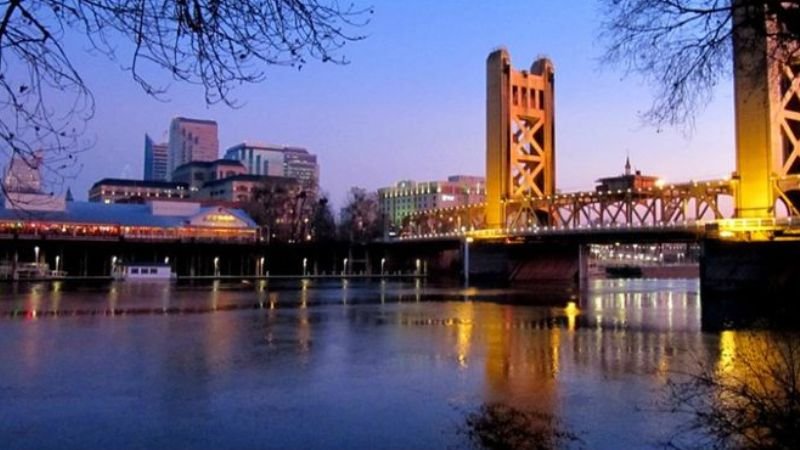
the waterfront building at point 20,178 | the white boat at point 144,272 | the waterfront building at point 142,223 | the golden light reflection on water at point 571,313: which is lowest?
the golden light reflection on water at point 571,313

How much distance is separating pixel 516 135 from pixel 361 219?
170 ft

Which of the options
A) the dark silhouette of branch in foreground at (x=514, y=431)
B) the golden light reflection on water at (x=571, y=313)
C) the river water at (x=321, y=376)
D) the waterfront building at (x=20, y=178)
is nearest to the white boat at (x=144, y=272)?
the river water at (x=321, y=376)

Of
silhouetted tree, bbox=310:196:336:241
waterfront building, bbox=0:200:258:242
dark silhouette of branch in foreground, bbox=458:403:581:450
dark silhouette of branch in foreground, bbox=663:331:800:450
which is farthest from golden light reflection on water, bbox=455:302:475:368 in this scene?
silhouetted tree, bbox=310:196:336:241

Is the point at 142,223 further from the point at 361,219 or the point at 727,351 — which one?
the point at 727,351

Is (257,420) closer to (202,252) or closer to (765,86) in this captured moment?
(765,86)

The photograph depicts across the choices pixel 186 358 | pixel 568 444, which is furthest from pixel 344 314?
pixel 568 444

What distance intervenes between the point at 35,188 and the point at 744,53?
8.87 metres

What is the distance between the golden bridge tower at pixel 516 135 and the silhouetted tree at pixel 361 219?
43.9 metres

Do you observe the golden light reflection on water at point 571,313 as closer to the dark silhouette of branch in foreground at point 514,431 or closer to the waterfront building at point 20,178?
the dark silhouette of branch in foreground at point 514,431

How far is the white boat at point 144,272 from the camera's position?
333 ft

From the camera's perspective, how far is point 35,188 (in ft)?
26.6

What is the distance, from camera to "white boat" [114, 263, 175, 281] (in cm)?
10162

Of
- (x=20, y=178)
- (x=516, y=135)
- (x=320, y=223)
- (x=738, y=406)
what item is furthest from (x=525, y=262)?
(x=20, y=178)

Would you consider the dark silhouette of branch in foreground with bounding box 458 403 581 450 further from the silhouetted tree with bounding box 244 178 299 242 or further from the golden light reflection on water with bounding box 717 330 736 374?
the silhouetted tree with bounding box 244 178 299 242
